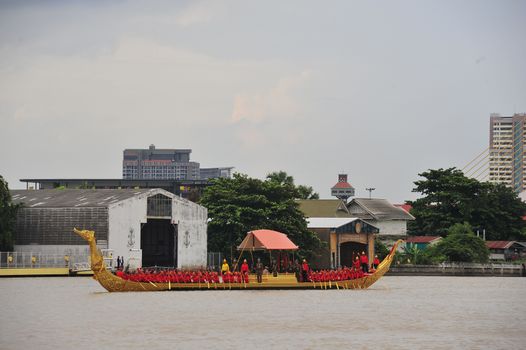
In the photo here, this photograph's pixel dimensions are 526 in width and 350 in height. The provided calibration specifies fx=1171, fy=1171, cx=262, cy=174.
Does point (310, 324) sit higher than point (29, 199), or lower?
lower

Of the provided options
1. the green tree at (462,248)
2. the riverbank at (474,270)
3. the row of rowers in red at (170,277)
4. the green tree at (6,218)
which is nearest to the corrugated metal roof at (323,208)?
the green tree at (462,248)

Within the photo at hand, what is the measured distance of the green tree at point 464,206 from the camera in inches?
4446

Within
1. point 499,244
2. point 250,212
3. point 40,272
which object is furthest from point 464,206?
point 40,272

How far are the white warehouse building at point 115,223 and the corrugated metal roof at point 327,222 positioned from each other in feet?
40.5

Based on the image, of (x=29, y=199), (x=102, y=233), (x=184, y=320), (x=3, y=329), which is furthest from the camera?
(x=29, y=199)

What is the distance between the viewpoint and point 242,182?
95625mm

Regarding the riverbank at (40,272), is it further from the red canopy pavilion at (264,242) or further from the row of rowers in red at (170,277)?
the row of rowers in red at (170,277)

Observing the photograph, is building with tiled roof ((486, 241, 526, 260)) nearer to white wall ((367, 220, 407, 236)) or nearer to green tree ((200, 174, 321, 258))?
white wall ((367, 220, 407, 236))

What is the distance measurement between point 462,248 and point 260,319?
53.6 metres

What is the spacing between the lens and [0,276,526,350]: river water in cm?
4078

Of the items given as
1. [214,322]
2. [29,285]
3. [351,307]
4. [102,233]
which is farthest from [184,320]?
[102,233]

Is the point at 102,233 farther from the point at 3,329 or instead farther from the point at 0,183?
the point at 3,329

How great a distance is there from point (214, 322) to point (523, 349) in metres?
13.6

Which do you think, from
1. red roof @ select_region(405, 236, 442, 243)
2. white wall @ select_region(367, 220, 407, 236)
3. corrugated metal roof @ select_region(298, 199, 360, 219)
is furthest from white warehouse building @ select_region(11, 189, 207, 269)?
white wall @ select_region(367, 220, 407, 236)
